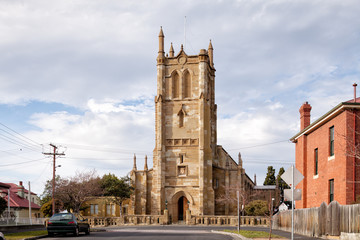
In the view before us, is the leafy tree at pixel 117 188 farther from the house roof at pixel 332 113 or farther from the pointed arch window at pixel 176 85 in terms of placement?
the house roof at pixel 332 113

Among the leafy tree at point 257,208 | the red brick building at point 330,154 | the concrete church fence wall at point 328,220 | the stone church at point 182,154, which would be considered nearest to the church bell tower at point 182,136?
the stone church at point 182,154

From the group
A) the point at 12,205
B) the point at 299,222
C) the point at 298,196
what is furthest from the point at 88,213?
the point at 298,196

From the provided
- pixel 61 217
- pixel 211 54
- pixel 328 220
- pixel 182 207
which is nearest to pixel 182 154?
pixel 182 207

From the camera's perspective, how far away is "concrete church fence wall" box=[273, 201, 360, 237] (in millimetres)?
20406

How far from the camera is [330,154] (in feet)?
94.7

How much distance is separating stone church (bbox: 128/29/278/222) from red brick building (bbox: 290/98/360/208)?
23.9 m

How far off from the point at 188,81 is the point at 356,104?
130 feet

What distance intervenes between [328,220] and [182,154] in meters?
39.4

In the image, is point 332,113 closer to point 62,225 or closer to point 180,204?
point 62,225

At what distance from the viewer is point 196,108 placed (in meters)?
62.6

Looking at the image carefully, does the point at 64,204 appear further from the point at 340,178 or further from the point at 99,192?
the point at 340,178

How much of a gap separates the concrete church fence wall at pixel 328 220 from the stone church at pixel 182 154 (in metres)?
32.0

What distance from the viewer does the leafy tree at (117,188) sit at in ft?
219

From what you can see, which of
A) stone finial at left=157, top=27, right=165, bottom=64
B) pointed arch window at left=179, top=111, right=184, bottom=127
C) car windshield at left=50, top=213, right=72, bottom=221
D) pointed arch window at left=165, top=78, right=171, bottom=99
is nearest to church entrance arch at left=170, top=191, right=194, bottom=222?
pointed arch window at left=179, top=111, right=184, bottom=127
